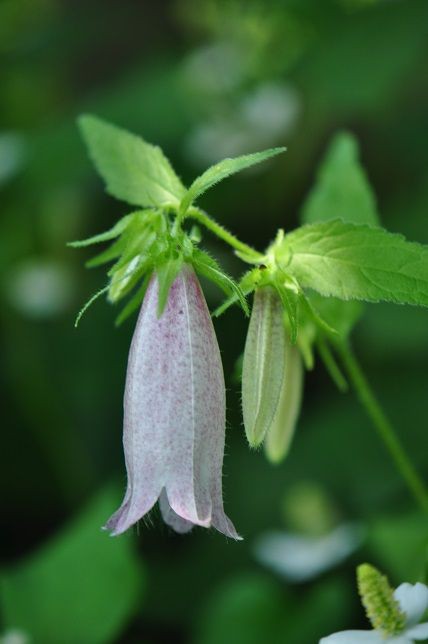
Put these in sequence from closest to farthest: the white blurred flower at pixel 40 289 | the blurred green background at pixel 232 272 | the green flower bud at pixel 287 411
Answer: the green flower bud at pixel 287 411 < the blurred green background at pixel 232 272 < the white blurred flower at pixel 40 289

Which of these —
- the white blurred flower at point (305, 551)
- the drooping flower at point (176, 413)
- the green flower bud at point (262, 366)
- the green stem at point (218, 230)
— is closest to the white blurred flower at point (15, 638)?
the white blurred flower at point (305, 551)

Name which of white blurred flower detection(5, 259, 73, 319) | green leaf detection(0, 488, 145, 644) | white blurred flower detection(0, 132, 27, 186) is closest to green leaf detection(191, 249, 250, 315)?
green leaf detection(0, 488, 145, 644)

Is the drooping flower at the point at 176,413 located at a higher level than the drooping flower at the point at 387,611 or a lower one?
higher

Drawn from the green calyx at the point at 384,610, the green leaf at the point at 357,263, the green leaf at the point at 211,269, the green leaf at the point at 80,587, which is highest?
the green leaf at the point at 211,269

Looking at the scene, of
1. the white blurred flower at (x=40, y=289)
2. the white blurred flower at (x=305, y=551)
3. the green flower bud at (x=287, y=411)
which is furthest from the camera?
the white blurred flower at (x=40, y=289)

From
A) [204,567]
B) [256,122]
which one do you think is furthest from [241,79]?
[204,567]

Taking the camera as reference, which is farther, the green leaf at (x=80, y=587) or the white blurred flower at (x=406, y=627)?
the green leaf at (x=80, y=587)

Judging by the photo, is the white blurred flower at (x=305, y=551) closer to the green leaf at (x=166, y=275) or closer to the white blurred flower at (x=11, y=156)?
the green leaf at (x=166, y=275)
